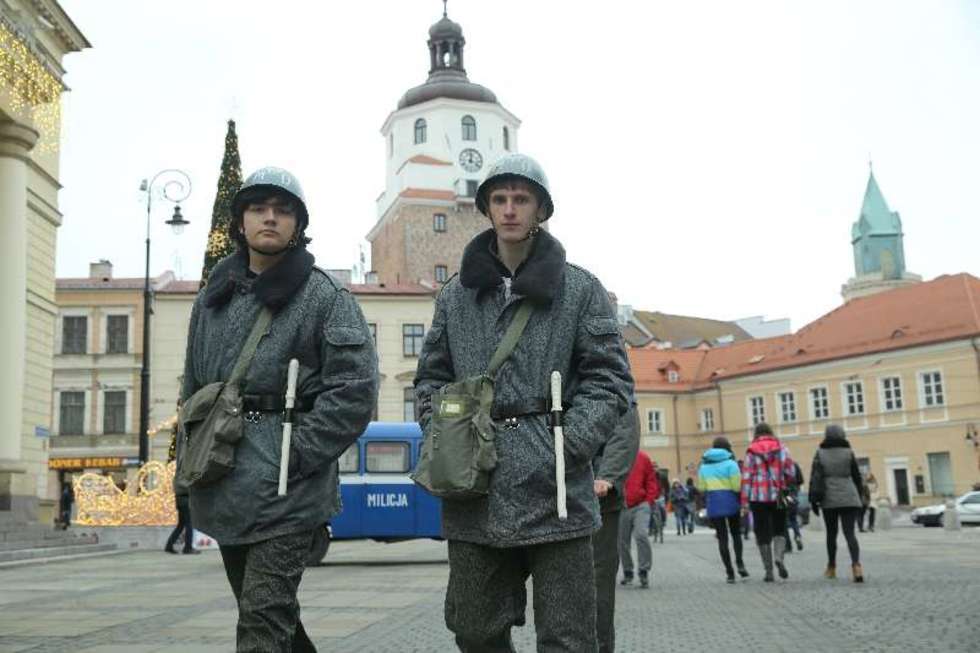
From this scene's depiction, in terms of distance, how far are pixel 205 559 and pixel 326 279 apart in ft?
58.7

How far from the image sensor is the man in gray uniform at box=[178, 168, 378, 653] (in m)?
3.86

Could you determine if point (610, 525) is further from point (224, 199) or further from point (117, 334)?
point (117, 334)

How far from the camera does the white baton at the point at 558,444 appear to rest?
11.8 feet

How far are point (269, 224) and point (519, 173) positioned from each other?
104 cm

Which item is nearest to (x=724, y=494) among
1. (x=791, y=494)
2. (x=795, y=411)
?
(x=791, y=494)

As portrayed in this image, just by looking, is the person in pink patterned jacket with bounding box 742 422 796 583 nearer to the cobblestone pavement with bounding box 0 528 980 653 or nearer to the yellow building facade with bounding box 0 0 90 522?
the cobblestone pavement with bounding box 0 528 980 653

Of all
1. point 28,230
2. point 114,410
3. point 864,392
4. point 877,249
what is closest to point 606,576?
point 28,230

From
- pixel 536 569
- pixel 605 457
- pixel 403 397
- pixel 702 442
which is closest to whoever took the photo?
pixel 536 569

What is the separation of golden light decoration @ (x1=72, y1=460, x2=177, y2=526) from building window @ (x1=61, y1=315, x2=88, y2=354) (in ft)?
96.9

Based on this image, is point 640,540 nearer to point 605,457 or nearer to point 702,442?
point 605,457

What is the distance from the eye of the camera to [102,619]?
9.96 m

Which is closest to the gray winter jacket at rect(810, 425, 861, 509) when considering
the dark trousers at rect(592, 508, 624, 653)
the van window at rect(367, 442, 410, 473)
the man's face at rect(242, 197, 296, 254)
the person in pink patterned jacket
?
the person in pink patterned jacket

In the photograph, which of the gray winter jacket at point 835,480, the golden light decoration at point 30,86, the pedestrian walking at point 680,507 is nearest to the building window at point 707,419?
the pedestrian walking at point 680,507

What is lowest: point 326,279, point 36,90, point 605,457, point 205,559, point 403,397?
point 205,559
